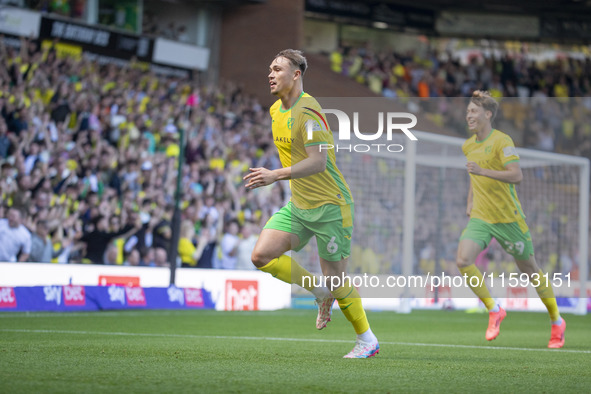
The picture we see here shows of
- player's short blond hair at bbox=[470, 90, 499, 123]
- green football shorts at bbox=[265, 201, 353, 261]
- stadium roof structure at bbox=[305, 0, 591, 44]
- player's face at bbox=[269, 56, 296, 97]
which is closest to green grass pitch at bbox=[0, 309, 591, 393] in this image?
green football shorts at bbox=[265, 201, 353, 261]

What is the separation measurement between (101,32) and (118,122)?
21.6 ft

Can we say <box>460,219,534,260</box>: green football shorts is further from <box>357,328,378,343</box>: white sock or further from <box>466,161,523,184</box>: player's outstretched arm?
<box>357,328,378,343</box>: white sock

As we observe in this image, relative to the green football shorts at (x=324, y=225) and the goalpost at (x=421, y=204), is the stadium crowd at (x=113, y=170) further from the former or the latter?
the green football shorts at (x=324, y=225)

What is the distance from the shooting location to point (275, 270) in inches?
277

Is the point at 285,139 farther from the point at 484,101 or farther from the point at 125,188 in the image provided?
the point at 125,188

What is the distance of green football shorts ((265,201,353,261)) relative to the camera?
6.84 meters

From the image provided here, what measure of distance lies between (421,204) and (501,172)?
300 inches

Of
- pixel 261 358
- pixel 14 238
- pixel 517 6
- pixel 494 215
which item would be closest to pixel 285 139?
pixel 261 358

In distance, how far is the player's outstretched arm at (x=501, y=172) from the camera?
8.64 m

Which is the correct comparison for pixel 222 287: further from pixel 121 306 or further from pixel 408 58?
pixel 408 58

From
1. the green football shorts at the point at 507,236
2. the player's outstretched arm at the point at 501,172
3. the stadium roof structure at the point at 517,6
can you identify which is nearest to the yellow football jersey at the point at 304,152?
the player's outstretched arm at the point at 501,172

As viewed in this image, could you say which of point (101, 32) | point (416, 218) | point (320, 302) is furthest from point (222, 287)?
point (101, 32)

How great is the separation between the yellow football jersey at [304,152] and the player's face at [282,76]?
0.13 m

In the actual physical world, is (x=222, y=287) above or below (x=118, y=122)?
below
